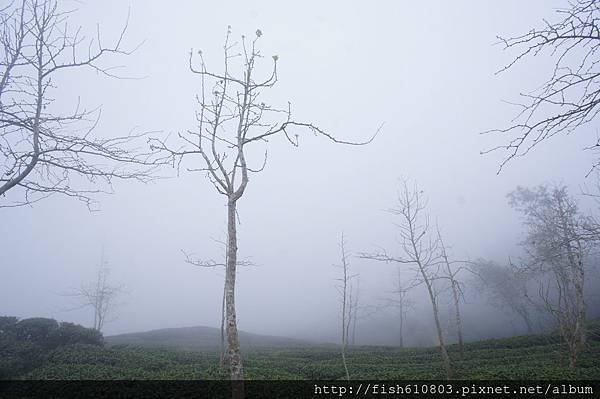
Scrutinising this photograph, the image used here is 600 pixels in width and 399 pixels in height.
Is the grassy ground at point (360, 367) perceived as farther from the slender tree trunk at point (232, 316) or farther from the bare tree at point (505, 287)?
the bare tree at point (505, 287)

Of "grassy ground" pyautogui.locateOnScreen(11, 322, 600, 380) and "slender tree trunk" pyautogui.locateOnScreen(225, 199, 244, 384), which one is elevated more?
"slender tree trunk" pyautogui.locateOnScreen(225, 199, 244, 384)

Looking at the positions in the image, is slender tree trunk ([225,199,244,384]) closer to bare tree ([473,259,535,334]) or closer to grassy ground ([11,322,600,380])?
grassy ground ([11,322,600,380])

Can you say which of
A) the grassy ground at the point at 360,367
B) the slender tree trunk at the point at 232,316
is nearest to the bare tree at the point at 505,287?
the grassy ground at the point at 360,367

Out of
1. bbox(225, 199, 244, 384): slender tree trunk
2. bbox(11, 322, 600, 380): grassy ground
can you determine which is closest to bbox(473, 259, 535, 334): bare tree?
bbox(11, 322, 600, 380): grassy ground

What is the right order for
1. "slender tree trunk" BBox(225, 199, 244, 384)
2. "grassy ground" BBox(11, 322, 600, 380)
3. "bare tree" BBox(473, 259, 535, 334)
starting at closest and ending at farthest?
"slender tree trunk" BBox(225, 199, 244, 384), "grassy ground" BBox(11, 322, 600, 380), "bare tree" BBox(473, 259, 535, 334)

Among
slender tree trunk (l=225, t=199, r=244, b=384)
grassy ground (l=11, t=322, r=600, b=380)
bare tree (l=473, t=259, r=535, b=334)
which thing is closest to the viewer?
slender tree trunk (l=225, t=199, r=244, b=384)

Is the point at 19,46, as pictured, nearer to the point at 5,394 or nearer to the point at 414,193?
the point at 5,394

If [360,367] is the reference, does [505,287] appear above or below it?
above

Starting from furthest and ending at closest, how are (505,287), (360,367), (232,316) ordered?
1. (505,287)
2. (360,367)
3. (232,316)

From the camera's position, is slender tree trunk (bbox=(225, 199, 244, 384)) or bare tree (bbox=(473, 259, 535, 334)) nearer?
slender tree trunk (bbox=(225, 199, 244, 384))

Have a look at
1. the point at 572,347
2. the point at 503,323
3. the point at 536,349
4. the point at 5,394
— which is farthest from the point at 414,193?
the point at 503,323

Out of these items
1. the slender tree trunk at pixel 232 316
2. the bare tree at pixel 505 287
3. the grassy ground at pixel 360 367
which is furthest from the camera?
the bare tree at pixel 505 287

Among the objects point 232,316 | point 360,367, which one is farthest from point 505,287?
point 232,316

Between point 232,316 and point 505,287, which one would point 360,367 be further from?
point 505,287
